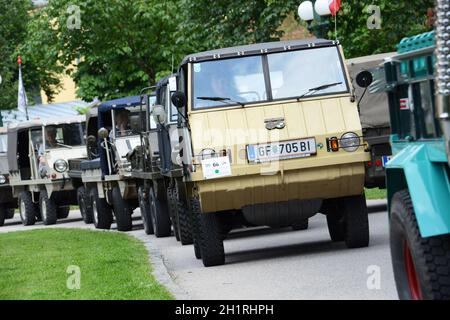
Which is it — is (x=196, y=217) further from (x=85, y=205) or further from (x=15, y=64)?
(x=15, y=64)

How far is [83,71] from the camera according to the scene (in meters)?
40.7

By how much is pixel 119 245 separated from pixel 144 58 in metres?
19.0

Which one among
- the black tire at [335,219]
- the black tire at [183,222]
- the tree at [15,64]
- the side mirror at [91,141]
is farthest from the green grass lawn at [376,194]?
the tree at [15,64]

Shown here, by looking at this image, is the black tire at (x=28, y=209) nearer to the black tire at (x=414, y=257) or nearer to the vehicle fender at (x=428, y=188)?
the black tire at (x=414, y=257)

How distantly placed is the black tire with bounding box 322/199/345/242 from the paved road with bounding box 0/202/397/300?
0.47 ft

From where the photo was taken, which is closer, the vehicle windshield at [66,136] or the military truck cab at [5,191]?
the vehicle windshield at [66,136]

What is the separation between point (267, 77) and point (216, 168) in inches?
57.3

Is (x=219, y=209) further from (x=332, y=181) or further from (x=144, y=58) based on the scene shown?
(x=144, y=58)

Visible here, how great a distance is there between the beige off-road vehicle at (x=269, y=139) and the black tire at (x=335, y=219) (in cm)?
6

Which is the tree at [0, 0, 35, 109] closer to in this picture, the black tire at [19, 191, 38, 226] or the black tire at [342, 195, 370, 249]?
the black tire at [19, 191, 38, 226]

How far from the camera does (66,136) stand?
33.9m

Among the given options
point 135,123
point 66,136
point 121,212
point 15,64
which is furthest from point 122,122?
point 15,64

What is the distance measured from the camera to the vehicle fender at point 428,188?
8.42 m
